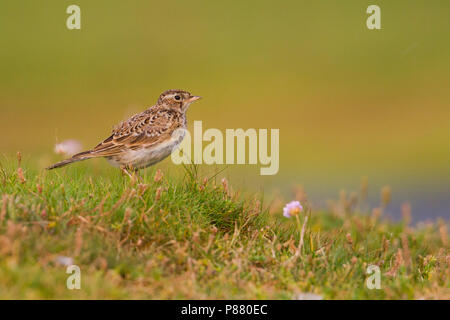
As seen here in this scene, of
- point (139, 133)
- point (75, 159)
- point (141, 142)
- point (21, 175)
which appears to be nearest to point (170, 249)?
point (21, 175)

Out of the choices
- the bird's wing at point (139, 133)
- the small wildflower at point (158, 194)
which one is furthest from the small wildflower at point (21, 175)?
the bird's wing at point (139, 133)

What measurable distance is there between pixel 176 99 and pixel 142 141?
4.14 feet

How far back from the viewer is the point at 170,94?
946cm

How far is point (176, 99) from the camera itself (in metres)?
9.47

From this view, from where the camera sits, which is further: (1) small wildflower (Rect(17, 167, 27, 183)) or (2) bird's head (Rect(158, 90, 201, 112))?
(2) bird's head (Rect(158, 90, 201, 112))

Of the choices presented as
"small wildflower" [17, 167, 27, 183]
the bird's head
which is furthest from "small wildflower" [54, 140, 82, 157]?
"small wildflower" [17, 167, 27, 183]

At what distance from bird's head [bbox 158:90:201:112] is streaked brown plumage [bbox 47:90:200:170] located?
327 millimetres

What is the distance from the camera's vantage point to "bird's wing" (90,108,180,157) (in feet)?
27.9

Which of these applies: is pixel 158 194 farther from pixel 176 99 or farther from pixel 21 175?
pixel 176 99

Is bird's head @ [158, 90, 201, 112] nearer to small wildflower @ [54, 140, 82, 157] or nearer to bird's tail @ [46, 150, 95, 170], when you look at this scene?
small wildflower @ [54, 140, 82, 157]
